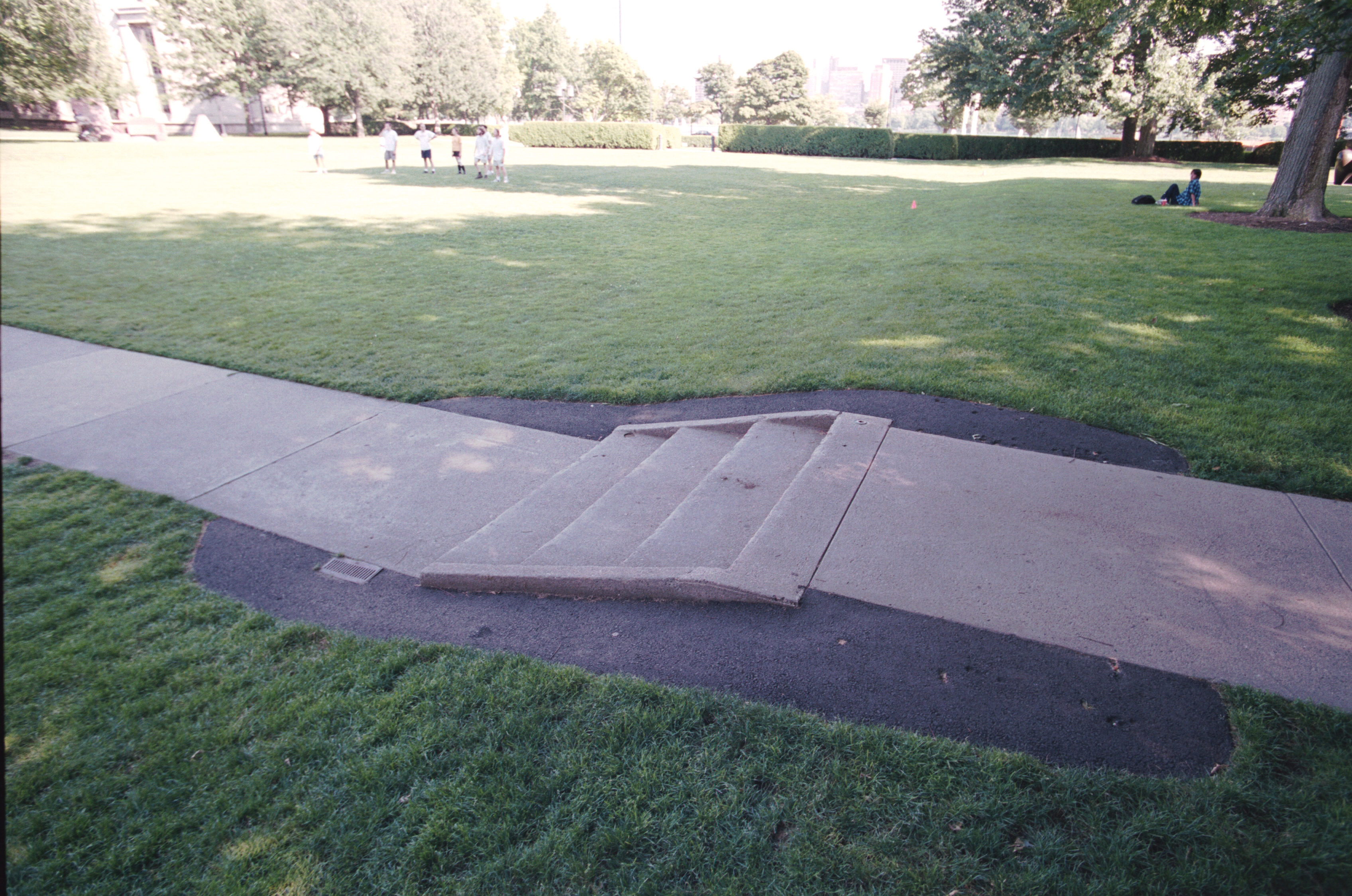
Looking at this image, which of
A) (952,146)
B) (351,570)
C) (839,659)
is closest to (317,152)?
(351,570)

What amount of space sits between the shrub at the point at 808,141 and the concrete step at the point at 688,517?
47.7 m

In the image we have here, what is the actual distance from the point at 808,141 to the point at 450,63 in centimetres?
2976

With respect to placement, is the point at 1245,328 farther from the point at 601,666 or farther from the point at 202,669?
the point at 202,669

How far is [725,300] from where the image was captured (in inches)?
419

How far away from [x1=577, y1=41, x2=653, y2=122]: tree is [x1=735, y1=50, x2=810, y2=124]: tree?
14.5m

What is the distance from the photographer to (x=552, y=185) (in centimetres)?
2627

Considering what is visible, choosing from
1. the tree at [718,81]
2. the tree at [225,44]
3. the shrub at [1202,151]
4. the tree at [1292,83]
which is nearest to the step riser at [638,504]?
the tree at [1292,83]

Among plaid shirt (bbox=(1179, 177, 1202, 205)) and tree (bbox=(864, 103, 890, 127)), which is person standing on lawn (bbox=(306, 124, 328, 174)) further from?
tree (bbox=(864, 103, 890, 127))

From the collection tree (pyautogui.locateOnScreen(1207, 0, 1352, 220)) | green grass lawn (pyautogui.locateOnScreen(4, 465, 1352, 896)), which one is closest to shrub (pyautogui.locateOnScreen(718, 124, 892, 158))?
tree (pyautogui.locateOnScreen(1207, 0, 1352, 220))

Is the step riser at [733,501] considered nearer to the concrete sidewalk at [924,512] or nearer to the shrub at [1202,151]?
the concrete sidewalk at [924,512]

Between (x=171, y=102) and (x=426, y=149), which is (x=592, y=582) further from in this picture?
(x=171, y=102)

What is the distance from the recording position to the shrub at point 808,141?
159 ft

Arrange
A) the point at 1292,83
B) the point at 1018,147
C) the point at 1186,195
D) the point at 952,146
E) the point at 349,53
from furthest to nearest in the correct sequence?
1. the point at 349,53
2. the point at 1018,147
3. the point at 952,146
4. the point at 1186,195
5. the point at 1292,83

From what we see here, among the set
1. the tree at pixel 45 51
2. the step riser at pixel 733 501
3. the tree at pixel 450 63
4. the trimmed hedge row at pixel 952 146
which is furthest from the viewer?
the tree at pixel 450 63
